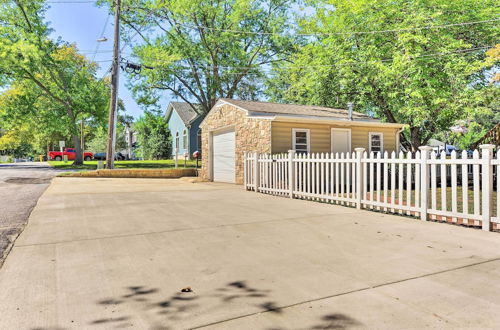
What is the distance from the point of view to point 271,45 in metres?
29.4

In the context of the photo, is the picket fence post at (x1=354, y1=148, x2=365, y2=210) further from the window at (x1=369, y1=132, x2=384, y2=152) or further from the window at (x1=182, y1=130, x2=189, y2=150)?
the window at (x1=182, y1=130, x2=189, y2=150)

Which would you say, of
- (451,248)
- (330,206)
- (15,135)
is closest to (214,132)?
(330,206)

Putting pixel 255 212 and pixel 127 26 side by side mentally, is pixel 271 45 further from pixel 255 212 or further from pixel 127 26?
pixel 255 212

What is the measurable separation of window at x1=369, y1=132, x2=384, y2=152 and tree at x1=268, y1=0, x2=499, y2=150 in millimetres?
2461

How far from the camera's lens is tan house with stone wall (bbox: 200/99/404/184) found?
13.3m

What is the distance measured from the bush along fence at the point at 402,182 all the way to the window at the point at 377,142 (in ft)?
24.7

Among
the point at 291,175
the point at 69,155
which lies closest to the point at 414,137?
the point at 291,175

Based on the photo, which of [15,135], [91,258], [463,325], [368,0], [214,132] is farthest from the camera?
[15,135]

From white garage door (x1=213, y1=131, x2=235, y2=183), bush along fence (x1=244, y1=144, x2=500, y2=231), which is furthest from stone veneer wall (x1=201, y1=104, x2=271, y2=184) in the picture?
bush along fence (x1=244, y1=144, x2=500, y2=231)

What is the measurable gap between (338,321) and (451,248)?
2.68m

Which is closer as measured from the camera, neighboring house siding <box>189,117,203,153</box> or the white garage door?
the white garage door

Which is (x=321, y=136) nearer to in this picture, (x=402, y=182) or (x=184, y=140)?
(x=402, y=182)

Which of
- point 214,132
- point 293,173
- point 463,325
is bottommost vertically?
point 463,325

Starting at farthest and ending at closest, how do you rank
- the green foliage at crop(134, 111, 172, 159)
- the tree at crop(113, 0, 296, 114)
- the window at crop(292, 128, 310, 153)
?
the green foliage at crop(134, 111, 172, 159) < the tree at crop(113, 0, 296, 114) < the window at crop(292, 128, 310, 153)
